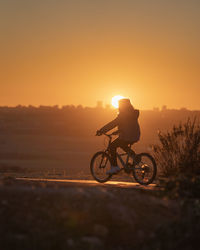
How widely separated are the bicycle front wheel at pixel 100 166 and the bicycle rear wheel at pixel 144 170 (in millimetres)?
968

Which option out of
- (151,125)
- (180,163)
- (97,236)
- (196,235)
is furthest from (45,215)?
(151,125)

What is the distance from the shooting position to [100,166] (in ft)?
39.6

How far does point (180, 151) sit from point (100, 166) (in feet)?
9.58

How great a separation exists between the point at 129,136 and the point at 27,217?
4.63 meters

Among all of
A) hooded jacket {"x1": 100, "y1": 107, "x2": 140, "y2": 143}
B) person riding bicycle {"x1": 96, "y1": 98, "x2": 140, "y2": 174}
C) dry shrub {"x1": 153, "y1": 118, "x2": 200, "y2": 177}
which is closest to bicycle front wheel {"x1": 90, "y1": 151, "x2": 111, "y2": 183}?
person riding bicycle {"x1": 96, "y1": 98, "x2": 140, "y2": 174}

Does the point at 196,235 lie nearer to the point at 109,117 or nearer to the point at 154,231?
the point at 154,231

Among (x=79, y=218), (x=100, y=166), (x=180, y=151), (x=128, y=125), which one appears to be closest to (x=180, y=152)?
(x=180, y=151)

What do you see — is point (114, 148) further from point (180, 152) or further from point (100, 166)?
point (180, 152)

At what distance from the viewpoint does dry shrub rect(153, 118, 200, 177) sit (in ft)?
42.0

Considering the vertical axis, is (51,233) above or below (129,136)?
below

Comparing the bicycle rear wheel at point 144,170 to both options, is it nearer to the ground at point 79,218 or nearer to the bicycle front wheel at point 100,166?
the bicycle front wheel at point 100,166

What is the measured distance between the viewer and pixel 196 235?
671 centimetres

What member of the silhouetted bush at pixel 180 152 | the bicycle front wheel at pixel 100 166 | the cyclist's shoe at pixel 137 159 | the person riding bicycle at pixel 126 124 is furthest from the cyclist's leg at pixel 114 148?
the silhouetted bush at pixel 180 152

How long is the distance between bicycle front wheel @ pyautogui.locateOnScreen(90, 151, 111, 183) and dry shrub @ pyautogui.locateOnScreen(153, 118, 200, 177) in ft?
6.36
